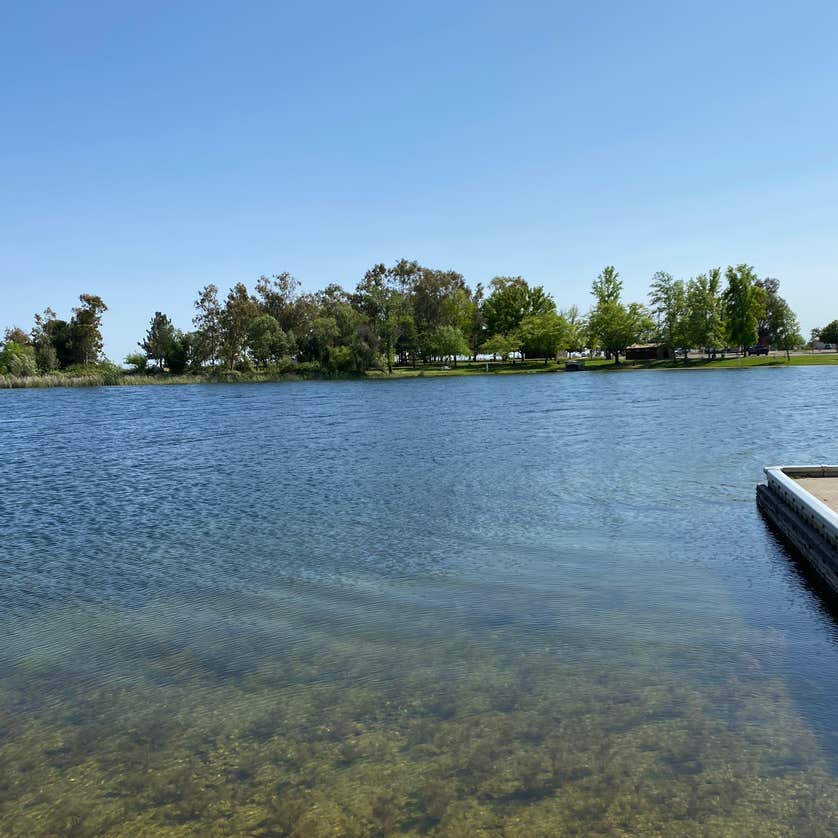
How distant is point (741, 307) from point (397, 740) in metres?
131

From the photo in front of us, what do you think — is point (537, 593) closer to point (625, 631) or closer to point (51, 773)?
point (625, 631)

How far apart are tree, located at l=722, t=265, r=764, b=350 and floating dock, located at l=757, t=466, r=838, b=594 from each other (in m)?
117

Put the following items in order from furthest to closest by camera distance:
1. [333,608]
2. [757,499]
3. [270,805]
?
[757,499], [333,608], [270,805]

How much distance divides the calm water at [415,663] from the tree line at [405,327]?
103356 mm

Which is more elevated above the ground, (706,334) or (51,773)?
(706,334)

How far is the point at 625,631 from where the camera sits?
33.4 ft

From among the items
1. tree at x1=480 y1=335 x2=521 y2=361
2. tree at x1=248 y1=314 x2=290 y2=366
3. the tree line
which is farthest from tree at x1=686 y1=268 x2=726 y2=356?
tree at x1=248 y1=314 x2=290 y2=366

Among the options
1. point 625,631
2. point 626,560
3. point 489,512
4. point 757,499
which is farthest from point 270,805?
point 757,499

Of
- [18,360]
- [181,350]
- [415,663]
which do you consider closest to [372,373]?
[181,350]

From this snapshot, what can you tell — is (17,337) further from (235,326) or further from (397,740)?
(397,740)

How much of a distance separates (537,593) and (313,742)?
555 centimetres

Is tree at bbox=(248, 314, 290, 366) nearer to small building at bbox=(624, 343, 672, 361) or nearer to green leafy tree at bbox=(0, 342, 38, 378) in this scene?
green leafy tree at bbox=(0, 342, 38, 378)

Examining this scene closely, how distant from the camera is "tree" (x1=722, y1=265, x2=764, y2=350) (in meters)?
122

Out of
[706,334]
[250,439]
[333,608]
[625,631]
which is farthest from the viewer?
[706,334]
